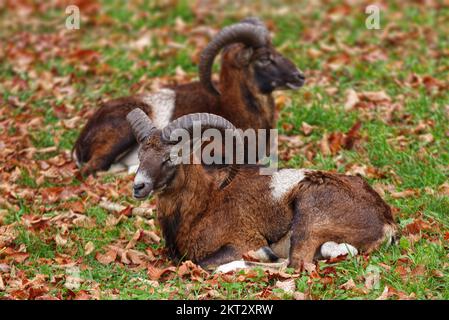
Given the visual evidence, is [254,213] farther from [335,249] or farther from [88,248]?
[88,248]

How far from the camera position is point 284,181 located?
28.7 feet

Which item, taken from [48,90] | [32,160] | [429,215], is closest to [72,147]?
[32,160]

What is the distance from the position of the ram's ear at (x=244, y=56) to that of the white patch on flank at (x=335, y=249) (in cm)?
376

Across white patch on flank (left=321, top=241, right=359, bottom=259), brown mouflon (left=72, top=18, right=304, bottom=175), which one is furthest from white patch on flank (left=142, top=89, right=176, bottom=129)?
white patch on flank (left=321, top=241, right=359, bottom=259)

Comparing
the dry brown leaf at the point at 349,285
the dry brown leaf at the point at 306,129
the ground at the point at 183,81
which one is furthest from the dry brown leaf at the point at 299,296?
the dry brown leaf at the point at 306,129

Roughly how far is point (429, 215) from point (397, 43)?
599cm

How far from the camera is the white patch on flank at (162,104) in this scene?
1119cm

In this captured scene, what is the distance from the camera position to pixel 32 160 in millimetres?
11312

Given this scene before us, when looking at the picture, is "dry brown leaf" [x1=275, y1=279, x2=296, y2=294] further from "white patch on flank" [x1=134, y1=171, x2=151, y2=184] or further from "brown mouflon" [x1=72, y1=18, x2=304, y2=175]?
"brown mouflon" [x1=72, y1=18, x2=304, y2=175]

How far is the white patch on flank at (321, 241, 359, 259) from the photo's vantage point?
815cm

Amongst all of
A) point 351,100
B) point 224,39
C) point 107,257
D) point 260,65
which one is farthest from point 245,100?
point 107,257

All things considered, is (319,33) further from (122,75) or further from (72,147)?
(72,147)

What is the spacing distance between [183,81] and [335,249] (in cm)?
573

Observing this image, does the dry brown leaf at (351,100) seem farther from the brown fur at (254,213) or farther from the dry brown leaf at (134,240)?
the dry brown leaf at (134,240)
